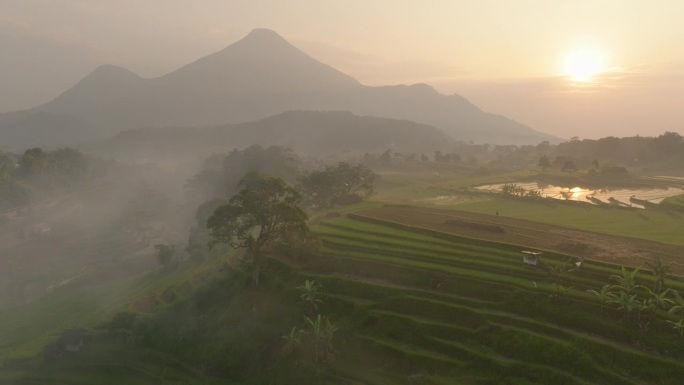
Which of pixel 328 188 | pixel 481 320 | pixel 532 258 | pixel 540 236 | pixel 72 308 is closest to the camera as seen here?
pixel 481 320

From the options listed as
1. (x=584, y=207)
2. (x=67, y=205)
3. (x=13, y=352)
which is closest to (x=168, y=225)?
(x=67, y=205)

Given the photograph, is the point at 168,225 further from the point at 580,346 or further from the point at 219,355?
the point at 580,346

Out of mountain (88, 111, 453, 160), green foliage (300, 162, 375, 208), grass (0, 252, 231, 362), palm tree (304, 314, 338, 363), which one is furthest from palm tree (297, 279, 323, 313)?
mountain (88, 111, 453, 160)

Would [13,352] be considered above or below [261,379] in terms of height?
below

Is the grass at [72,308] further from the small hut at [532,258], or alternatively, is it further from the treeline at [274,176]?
the small hut at [532,258]

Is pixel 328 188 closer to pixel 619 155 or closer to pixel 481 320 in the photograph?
pixel 481 320

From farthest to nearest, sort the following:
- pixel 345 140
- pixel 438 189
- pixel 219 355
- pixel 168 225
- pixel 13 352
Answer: pixel 345 140 → pixel 168 225 → pixel 438 189 → pixel 13 352 → pixel 219 355

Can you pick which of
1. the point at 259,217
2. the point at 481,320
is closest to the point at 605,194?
the point at 481,320
